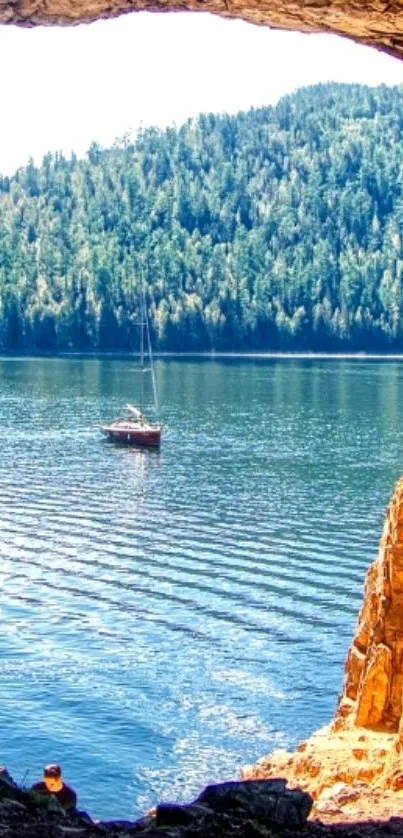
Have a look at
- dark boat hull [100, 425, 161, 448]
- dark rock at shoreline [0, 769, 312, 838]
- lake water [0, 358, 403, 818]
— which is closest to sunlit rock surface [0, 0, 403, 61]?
dark rock at shoreline [0, 769, 312, 838]

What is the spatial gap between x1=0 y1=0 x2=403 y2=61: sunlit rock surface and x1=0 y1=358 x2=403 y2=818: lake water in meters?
20.8

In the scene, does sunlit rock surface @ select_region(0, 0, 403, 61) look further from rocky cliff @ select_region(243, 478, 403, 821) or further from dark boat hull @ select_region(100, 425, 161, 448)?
dark boat hull @ select_region(100, 425, 161, 448)

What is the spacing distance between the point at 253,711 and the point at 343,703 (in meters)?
15.1

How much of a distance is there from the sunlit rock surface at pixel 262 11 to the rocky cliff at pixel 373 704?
330 inches

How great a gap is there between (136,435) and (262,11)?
289ft

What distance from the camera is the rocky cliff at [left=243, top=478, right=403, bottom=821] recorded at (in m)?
16.8

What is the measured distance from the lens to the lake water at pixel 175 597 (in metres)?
32.1

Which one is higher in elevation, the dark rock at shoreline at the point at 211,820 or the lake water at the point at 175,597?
the dark rock at shoreline at the point at 211,820

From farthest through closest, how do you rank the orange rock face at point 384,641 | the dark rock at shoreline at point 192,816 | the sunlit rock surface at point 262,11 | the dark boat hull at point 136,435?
the dark boat hull at point 136,435
the orange rock face at point 384,641
the sunlit rock surface at point 262,11
the dark rock at shoreline at point 192,816

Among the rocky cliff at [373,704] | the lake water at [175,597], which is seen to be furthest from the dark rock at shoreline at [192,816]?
the lake water at [175,597]

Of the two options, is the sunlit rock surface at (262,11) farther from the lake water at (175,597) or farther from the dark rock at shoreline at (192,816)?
the lake water at (175,597)

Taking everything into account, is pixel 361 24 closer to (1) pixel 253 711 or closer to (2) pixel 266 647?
(1) pixel 253 711

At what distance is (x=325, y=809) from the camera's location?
42.5 ft

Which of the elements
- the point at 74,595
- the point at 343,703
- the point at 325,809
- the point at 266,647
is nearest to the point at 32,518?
the point at 74,595
